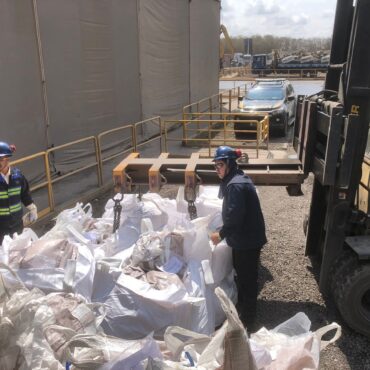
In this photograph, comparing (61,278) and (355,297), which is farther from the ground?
(61,278)

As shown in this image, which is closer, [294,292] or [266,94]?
[294,292]

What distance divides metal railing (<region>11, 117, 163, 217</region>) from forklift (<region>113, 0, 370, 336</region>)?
2933 mm

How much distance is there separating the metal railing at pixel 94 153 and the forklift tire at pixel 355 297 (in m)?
4.55

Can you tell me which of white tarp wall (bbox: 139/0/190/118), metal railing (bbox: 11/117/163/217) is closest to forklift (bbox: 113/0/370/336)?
metal railing (bbox: 11/117/163/217)

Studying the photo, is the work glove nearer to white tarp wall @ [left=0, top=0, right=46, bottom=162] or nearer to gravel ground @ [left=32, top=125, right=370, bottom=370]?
gravel ground @ [left=32, top=125, right=370, bottom=370]

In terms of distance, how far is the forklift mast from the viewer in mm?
3377

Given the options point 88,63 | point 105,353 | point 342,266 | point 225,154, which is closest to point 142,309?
point 105,353

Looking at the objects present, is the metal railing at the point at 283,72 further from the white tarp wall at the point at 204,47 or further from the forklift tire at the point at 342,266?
the forklift tire at the point at 342,266

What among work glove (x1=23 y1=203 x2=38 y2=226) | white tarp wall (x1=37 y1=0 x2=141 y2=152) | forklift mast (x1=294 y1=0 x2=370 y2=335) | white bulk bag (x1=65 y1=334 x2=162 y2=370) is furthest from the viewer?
white tarp wall (x1=37 y1=0 x2=141 y2=152)

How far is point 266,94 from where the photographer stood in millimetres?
15641

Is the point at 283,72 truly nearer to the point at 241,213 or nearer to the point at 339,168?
the point at 339,168

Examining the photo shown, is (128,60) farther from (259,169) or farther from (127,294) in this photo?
(127,294)

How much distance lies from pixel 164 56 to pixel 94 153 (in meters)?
5.93

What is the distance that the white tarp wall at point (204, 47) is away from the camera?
17.5 m
